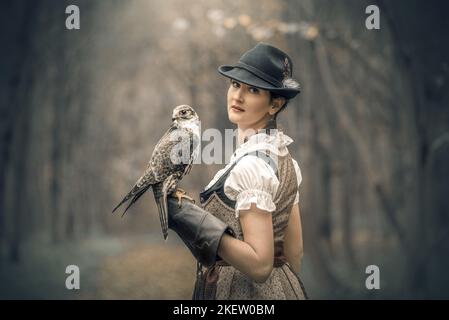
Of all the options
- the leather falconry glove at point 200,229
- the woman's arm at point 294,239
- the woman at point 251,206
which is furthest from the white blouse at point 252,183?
the woman's arm at point 294,239

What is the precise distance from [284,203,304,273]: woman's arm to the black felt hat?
21.1 inches

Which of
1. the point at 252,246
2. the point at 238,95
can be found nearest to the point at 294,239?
the point at 252,246

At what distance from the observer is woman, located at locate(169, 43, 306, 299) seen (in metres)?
1.95

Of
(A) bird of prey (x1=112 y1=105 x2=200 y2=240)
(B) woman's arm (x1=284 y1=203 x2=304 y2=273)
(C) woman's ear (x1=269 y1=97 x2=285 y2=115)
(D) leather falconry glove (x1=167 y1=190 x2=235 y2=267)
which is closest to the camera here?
(D) leather falconry glove (x1=167 y1=190 x2=235 y2=267)

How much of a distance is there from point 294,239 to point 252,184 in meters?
0.51

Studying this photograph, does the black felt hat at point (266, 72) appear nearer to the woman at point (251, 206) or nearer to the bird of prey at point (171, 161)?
the woman at point (251, 206)

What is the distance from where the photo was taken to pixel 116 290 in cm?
542

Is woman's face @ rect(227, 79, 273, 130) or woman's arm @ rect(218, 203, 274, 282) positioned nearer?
woman's arm @ rect(218, 203, 274, 282)

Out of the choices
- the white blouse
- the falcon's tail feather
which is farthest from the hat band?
the falcon's tail feather

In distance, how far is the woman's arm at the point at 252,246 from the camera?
76.4 inches

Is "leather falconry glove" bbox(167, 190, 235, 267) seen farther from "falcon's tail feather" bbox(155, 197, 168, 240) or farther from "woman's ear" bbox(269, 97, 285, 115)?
"woman's ear" bbox(269, 97, 285, 115)
